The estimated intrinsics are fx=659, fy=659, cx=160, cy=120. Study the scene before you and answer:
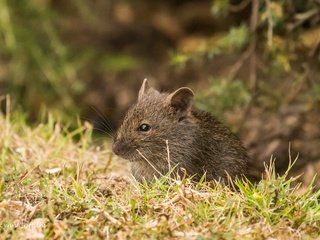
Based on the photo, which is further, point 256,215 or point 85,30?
point 85,30

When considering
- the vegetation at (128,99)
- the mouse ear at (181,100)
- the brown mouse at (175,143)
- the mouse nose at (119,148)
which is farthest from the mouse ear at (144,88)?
the vegetation at (128,99)

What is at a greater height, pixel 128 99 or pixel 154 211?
pixel 154 211

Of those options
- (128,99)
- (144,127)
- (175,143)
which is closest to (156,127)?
(144,127)

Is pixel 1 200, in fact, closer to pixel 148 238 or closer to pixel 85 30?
pixel 148 238

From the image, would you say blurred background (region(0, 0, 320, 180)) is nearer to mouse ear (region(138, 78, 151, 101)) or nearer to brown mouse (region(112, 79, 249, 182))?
mouse ear (region(138, 78, 151, 101))

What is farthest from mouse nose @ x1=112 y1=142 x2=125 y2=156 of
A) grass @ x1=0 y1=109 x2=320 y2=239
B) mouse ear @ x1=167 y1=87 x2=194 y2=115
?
mouse ear @ x1=167 y1=87 x2=194 y2=115

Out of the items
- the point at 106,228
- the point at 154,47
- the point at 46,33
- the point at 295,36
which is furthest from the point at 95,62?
the point at 106,228

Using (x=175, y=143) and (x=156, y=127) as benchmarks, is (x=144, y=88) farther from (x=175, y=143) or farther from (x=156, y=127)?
(x=175, y=143)
